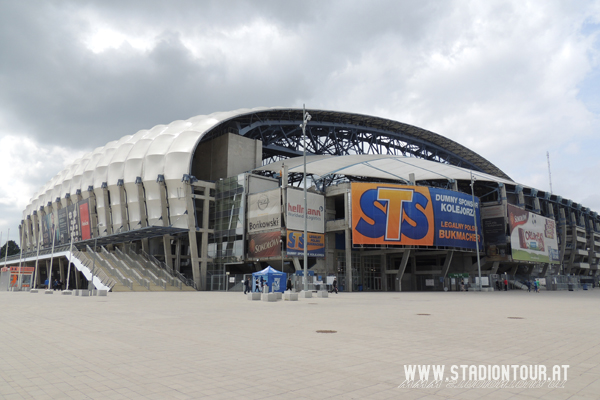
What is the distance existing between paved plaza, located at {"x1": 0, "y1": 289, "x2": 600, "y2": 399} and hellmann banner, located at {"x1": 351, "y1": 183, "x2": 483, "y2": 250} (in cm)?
3755

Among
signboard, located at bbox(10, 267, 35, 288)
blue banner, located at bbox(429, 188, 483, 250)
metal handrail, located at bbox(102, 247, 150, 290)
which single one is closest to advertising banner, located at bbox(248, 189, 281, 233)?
metal handrail, located at bbox(102, 247, 150, 290)

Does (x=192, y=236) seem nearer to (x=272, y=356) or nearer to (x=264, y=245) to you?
(x=264, y=245)

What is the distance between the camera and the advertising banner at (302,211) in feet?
175

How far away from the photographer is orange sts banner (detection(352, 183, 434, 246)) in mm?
52719

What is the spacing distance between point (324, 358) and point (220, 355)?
2.17m

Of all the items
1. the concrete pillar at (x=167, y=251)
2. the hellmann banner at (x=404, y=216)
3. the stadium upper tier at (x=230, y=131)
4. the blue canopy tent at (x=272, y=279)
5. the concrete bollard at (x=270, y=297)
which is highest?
the stadium upper tier at (x=230, y=131)

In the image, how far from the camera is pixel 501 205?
65.2 meters

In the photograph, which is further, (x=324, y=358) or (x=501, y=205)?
(x=501, y=205)

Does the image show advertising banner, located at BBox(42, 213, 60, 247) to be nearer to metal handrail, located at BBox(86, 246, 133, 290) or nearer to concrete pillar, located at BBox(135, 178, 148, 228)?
concrete pillar, located at BBox(135, 178, 148, 228)

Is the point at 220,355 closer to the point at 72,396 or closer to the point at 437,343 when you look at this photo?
the point at 72,396

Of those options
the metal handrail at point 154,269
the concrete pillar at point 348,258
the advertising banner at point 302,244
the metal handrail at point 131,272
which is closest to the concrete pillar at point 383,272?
the concrete pillar at point 348,258

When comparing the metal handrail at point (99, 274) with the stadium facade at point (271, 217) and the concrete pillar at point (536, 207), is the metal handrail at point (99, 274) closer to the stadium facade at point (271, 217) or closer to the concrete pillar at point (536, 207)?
the stadium facade at point (271, 217)

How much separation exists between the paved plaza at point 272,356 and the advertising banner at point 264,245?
37238mm

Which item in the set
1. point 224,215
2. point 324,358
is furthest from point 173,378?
point 224,215
